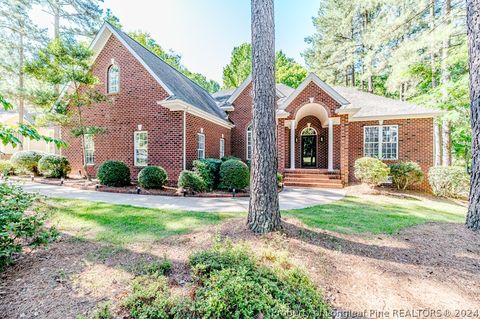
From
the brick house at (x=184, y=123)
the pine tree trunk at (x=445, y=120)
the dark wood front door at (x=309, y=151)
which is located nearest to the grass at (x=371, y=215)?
the brick house at (x=184, y=123)

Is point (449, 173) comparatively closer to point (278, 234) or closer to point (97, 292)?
point (278, 234)

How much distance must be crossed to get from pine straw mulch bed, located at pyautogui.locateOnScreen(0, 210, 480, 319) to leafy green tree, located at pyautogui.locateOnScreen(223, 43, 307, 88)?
28.3 meters

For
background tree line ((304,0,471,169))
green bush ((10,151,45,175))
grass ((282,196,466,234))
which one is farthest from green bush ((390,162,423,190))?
green bush ((10,151,45,175))

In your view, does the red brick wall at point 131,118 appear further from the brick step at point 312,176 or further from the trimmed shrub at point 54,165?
the brick step at point 312,176

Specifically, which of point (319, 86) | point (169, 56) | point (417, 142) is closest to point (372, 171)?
point (417, 142)

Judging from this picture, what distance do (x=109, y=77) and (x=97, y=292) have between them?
11653mm

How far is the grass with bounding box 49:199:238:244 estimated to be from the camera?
433cm

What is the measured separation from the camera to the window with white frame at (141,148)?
1063 cm

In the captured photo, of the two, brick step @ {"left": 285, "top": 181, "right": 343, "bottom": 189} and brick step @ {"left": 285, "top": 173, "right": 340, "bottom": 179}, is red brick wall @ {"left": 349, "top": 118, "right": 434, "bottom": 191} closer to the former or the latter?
brick step @ {"left": 285, "top": 173, "right": 340, "bottom": 179}

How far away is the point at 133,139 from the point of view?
423 inches

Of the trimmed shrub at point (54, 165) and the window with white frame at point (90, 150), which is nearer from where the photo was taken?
the trimmed shrub at point (54, 165)

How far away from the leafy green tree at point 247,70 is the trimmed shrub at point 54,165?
2387 centimetres

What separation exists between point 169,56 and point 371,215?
115 feet

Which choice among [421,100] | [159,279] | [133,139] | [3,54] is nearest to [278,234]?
[159,279]
